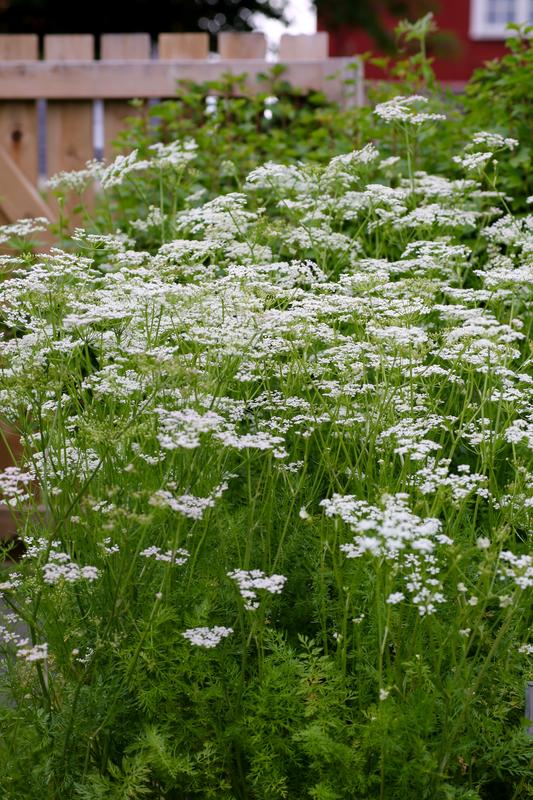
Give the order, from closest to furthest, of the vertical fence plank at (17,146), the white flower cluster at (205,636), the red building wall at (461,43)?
the white flower cluster at (205,636)
the vertical fence plank at (17,146)
the red building wall at (461,43)

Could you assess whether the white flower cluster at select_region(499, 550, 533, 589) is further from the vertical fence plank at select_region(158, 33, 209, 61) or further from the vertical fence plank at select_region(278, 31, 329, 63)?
the vertical fence plank at select_region(158, 33, 209, 61)

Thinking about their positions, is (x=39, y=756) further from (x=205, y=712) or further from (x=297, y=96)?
(x=297, y=96)

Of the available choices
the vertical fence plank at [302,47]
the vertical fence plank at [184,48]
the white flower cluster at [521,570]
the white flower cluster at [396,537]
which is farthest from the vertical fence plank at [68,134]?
the white flower cluster at [521,570]

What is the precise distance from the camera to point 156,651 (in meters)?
2.71

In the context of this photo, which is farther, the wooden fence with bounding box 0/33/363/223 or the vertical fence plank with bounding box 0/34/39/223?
the vertical fence plank with bounding box 0/34/39/223

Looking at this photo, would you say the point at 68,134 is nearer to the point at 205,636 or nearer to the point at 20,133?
the point at 20,133

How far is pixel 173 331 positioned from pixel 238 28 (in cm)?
1718

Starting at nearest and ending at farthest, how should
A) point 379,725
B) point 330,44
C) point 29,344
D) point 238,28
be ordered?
point 379,725, point 29,344, point 330,44, point 238,28

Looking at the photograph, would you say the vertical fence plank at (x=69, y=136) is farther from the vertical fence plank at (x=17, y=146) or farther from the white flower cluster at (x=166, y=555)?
the white flower cluster at (x=166, y=555)

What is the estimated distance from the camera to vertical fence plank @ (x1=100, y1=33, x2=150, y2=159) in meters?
7.09

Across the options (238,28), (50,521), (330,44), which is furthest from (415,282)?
(238,28)

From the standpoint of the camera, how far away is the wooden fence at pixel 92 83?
22.9ft

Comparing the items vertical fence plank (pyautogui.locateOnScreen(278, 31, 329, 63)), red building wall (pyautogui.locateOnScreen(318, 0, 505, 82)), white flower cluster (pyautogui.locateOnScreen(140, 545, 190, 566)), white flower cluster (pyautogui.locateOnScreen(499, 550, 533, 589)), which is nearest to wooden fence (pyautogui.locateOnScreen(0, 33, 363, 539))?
vertical fence plank (pyautogui.locateOnScreen(278, 31, 329, 63))

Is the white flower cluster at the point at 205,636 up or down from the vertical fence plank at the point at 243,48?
down
